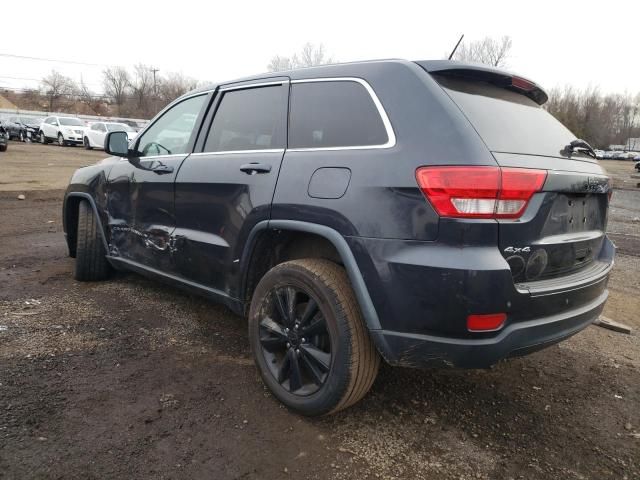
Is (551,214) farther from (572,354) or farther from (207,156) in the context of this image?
(207,156)

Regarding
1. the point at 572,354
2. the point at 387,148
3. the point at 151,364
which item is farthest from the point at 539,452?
the point at 151,364

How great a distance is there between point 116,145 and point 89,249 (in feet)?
3.61

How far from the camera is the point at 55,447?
2143 mm

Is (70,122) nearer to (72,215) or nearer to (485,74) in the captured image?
(72,215)

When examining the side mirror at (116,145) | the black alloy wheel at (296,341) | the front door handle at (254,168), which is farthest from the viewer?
the side mirror at (116,145)

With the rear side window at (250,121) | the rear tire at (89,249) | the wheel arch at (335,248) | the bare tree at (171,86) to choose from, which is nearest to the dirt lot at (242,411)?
the rear tire at (89,249)

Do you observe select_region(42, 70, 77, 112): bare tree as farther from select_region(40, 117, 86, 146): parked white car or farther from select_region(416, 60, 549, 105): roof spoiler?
select_region(416, 60, 549, 105): roof spoiler

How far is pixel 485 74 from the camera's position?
2.45 metres

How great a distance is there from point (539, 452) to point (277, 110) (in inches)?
91.8

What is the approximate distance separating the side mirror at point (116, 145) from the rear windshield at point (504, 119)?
8.78ft

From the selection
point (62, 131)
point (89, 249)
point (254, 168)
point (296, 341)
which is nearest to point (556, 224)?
point (296, 341)

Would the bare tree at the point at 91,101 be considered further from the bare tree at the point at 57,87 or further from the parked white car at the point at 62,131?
the parked white car at the point at 62,131

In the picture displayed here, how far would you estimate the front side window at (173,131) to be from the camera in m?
3.50

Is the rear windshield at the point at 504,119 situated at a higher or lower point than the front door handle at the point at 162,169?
higher
